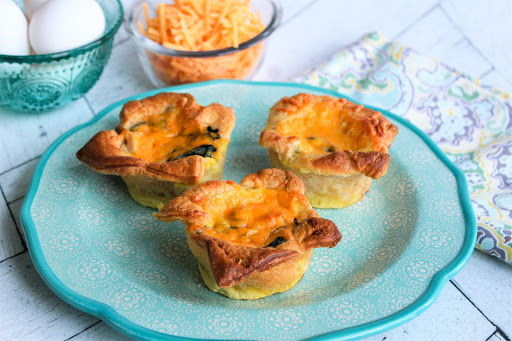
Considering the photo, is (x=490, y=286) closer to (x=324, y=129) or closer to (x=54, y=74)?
(x=324, y=129)

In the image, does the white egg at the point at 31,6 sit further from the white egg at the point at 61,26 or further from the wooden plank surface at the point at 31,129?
the wooden plank surface at the point at 31,129

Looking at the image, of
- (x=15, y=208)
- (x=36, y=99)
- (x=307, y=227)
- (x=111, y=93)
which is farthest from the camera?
(x=111, y=93)

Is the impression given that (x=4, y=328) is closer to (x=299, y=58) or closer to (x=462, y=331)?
(x=462, y=331)

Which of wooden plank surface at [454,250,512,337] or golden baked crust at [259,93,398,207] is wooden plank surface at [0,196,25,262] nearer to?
golden baked crust at [259,93,398,207]

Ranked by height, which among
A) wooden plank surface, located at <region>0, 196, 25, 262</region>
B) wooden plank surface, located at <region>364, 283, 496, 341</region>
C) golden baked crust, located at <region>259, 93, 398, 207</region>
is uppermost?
golden baked crust, located at <region>259, 93, 398, 207</region>

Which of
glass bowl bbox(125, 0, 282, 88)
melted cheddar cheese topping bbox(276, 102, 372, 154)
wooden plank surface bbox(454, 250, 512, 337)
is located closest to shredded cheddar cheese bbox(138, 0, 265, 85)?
glass bowl bbox(125, 0, 282, 88)

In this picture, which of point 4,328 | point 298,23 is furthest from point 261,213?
point 298,23

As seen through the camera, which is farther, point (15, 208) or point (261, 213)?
point (15, 208)

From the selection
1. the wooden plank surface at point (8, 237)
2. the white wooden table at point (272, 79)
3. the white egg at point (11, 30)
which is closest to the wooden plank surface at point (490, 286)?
the white wooden table at point (272, 79)
